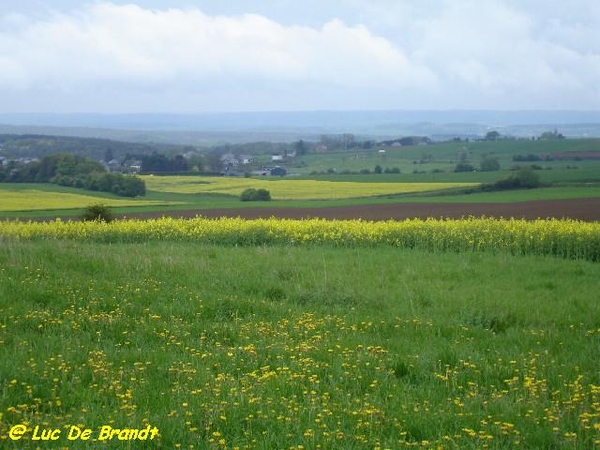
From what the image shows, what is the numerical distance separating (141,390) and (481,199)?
3544cm

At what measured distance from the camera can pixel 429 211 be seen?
32.2 m

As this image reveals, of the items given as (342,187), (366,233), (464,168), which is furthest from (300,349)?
(464,168)

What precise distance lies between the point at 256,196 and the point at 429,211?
14.9 metres

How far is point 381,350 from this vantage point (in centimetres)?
791

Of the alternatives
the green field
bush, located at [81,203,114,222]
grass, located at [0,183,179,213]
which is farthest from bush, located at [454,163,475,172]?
bush, located at [81,203,114,222]

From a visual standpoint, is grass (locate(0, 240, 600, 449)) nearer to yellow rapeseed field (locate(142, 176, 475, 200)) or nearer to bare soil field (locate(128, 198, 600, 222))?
bare soil field (locate(128, 198, 600, 222))

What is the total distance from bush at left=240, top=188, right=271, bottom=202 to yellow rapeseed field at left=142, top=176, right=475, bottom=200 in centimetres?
84

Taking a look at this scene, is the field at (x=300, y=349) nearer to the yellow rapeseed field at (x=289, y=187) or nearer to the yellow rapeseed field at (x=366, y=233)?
the yellow rapeseed field at (x=366, y=233)

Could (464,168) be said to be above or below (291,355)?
above

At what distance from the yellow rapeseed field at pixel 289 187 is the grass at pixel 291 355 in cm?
3231

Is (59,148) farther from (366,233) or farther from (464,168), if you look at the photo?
(366,233)

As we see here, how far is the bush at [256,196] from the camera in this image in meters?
44.0

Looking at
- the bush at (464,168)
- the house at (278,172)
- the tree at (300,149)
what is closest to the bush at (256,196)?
the house at (278,172)

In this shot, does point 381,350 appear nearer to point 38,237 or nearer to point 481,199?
point 38,237
